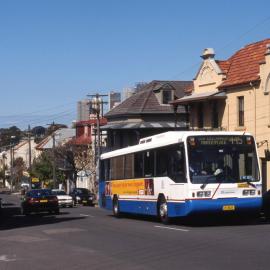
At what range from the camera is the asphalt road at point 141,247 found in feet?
43.6

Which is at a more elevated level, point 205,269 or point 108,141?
point 108,141

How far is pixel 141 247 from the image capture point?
1631 cm

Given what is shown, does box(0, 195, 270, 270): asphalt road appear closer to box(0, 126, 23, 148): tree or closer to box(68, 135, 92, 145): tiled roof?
box(68, 135, 92, 145): tiled roof

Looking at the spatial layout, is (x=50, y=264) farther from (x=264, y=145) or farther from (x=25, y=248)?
(x=264, y=145)

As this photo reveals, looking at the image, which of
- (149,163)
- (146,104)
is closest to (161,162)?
(149,163)

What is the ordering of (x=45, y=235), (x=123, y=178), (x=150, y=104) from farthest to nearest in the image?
(x=150, y=104)
(x=123, y=178)
(x=45, y=235)

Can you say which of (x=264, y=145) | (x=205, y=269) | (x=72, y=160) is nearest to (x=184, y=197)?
(x=205, y=269)

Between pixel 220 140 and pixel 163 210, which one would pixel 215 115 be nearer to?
pixel 163 210

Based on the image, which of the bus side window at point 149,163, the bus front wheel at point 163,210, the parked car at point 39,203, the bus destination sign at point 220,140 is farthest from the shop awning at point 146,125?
the bus destination sign at point 220,140

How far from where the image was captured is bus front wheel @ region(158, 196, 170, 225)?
23.8 metres

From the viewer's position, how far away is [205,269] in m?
12.1

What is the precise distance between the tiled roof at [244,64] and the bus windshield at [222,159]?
1632 centimetres

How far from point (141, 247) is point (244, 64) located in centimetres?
2674

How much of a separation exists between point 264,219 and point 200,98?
17.9 metres
